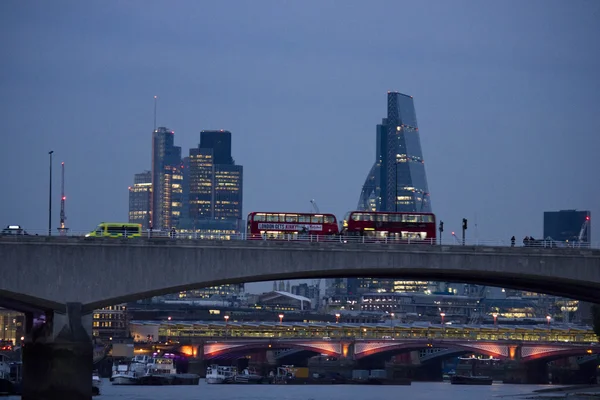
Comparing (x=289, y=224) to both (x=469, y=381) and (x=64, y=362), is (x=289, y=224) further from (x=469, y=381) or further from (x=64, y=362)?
(x=469, y=381)

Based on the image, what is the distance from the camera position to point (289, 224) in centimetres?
11856

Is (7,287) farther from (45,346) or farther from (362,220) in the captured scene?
(362,220)

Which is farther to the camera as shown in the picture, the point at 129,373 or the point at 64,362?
the point at 129,373

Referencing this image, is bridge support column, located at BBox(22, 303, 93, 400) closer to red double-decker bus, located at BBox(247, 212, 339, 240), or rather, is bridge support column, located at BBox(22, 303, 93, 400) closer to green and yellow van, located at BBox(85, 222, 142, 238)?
green and yellow van, located at BBox(85, 222, 142, 238)

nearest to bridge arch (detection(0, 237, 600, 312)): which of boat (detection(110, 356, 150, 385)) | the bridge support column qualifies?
the bridge support column

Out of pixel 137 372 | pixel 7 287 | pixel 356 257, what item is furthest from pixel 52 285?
pixel 137 372

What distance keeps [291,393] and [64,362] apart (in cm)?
→ 6023

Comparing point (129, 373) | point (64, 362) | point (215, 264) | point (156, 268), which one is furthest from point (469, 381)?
point (64, 362)

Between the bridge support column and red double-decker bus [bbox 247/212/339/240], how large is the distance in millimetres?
29087

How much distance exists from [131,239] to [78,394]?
12400 mm

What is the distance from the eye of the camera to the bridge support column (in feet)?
298

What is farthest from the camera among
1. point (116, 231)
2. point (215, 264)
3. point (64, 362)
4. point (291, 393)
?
point (291, 393)

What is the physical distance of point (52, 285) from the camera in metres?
91.9

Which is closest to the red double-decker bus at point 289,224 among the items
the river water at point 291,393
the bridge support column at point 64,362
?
the river water at point 291,393
